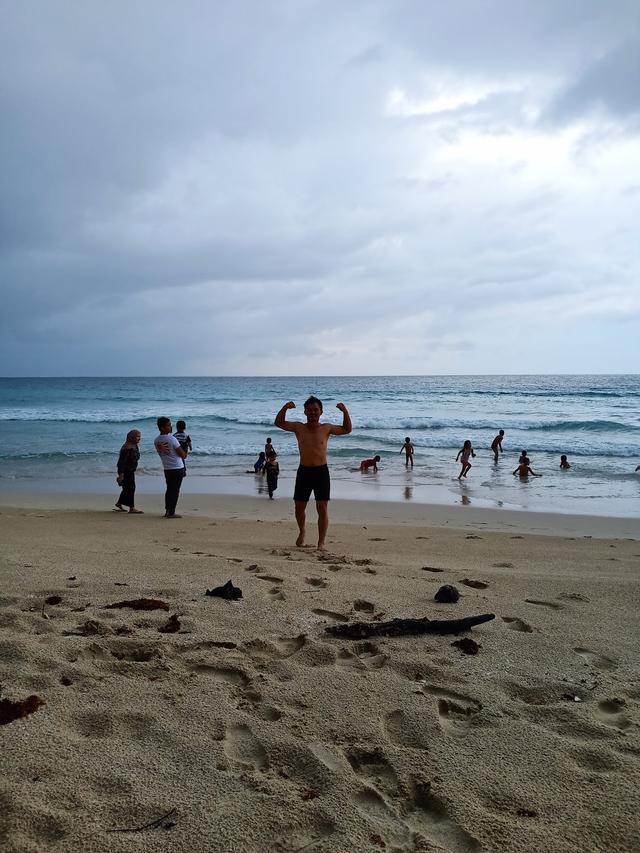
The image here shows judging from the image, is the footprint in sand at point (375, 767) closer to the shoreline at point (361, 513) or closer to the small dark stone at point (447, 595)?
the small dark stone at point (447, 595)

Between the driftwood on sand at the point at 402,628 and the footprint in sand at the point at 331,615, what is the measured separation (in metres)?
0.16

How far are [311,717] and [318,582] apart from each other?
2199mm

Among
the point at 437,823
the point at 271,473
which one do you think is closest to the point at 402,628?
the point at 437,823

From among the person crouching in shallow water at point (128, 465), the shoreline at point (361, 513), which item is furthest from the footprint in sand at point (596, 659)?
the person crouching in shallow water at point (128, 465)

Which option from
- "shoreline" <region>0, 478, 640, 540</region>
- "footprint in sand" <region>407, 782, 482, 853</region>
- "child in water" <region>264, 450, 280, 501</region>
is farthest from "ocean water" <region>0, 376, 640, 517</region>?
"footprint in sand" <region>407, 782, 482, 853</region>

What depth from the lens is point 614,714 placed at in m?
2.63

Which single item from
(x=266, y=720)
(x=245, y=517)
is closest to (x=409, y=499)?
(x=245, y=517)

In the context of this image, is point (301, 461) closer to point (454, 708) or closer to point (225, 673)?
point (225, 673)

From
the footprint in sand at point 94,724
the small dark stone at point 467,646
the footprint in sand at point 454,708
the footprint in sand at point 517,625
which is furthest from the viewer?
the footprint in sand at point 517,625

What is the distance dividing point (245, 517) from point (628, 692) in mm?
8195

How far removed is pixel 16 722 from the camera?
234 centimetres

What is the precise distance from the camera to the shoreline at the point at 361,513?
31.6ft

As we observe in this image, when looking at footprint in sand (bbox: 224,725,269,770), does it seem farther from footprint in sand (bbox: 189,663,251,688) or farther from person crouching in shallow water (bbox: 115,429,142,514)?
person crouching in shallow water (bbox: 115,429,142,514)

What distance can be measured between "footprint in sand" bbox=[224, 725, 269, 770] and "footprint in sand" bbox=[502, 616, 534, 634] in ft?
6.87
